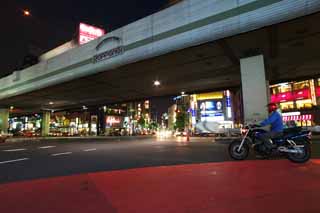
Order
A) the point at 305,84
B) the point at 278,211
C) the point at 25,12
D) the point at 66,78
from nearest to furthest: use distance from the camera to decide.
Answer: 1. the point at 278,211
2. the point at 66,78
3. the point at 25,12
4. the point at 305,84

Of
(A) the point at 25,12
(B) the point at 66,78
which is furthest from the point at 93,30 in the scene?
(B) the point at 66,78

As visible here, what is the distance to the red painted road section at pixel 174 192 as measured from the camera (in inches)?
122

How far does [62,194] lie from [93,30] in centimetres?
3198

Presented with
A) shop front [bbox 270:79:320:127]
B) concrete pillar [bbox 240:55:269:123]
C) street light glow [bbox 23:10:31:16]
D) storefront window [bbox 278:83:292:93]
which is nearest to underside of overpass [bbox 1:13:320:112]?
concrete pillar [bbox 240:55:269:123]

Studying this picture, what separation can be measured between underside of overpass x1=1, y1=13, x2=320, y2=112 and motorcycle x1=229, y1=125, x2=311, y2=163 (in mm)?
5468

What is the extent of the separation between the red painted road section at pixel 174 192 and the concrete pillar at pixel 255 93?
5.67 m

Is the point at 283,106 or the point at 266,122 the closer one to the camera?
the point at 266,122

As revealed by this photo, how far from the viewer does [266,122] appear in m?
6.41

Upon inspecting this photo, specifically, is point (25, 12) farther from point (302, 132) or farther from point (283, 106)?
point (283, 106)

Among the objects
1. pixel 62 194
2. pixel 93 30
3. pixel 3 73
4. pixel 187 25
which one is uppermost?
pixel 93 30

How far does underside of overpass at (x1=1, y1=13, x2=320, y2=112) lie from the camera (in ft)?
33.7

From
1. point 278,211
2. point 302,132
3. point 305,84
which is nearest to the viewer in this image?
point 278,211

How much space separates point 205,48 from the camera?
1176 centimetres

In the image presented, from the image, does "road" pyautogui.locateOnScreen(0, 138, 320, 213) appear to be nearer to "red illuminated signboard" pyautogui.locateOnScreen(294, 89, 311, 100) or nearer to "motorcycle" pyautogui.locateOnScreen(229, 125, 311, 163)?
"motorcycle" pyautogui.locateOnScreen(229, 125, 311, 163)
